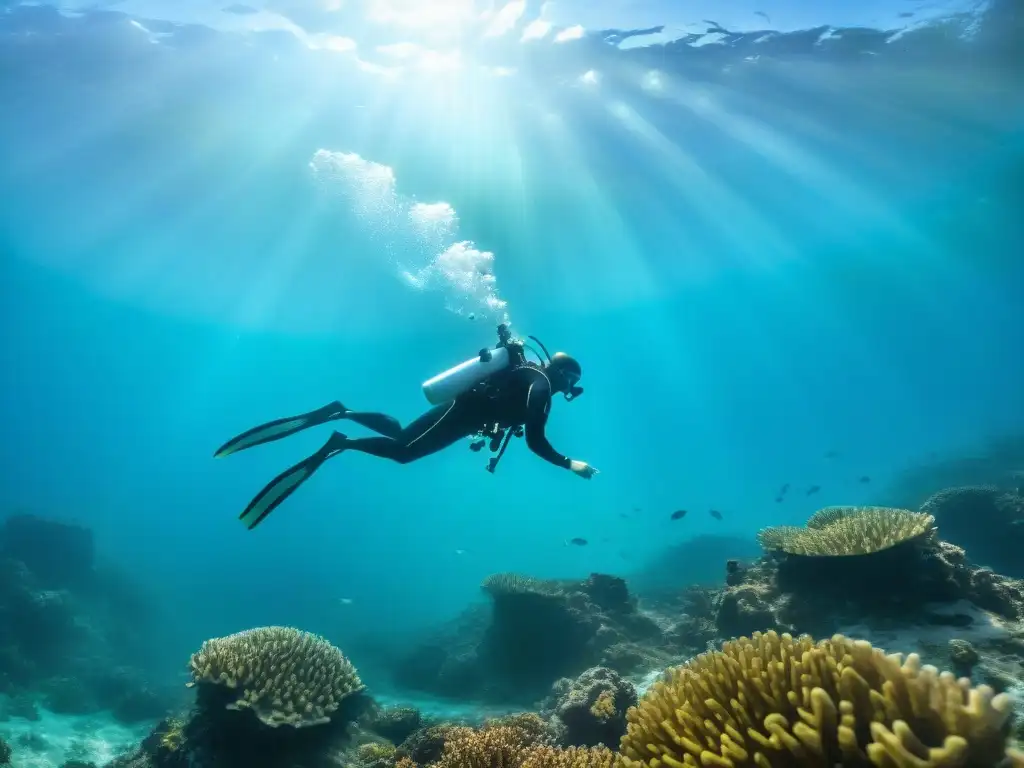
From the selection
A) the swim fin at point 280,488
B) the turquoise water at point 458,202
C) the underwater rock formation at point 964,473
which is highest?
the turquoise water at point 458,202

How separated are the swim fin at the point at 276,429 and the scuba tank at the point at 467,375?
1.75 metres

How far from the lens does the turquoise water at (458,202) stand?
888 inches

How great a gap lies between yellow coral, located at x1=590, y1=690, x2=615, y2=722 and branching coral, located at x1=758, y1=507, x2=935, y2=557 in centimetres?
330

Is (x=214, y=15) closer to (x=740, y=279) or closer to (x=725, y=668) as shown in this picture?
(x=725, y=668)

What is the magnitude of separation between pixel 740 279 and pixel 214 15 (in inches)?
1630

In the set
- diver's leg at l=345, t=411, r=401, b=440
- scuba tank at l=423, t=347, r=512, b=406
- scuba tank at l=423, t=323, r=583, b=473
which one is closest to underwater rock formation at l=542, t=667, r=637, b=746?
scuba tank at l=423, t=323, r=583, b=473

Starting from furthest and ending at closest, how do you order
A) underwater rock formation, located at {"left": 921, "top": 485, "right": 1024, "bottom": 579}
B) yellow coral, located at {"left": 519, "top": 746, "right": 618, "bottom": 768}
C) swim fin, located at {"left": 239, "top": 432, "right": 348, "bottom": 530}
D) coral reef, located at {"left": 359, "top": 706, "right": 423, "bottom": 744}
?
underwater rock formation, located at {"left": 921, "top": 485, "right": 1024, "bottom": 579} → coral reef, located at {"left": 359, "top": 706, "right": 423, "bottom": 744} → swim fin, located at {"left": 239, "top": 432, "right": 348, "bottom": 530} → yellow coral, located at {"left": 519, "top": 746, "right": 618, "bottom": 768}

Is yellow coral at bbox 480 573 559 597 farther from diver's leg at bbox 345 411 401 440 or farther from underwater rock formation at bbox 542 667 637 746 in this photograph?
Result: diver's leg at bbox 345 411 401 440

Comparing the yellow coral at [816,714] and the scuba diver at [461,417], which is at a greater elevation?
the scuba diver at [461,417]

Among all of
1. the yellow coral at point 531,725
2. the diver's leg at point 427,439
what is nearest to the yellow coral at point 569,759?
the yellow coral at point 531,725

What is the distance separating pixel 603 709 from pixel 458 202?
3050cm

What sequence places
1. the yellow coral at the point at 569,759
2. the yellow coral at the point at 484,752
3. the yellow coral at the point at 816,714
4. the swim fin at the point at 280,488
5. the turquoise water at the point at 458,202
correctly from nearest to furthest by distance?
the yellow coral at the point at 816,714 < the yellow coral at the point at 569,759 < the yellow coral at the point at 484,752 < the swim fin at the point at 280,488 < the turquoise water at the point at 458,202

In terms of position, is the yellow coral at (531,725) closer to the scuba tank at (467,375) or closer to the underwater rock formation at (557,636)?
the underwater rock formation at (557,636)

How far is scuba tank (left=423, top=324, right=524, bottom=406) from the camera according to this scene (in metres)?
7.52
